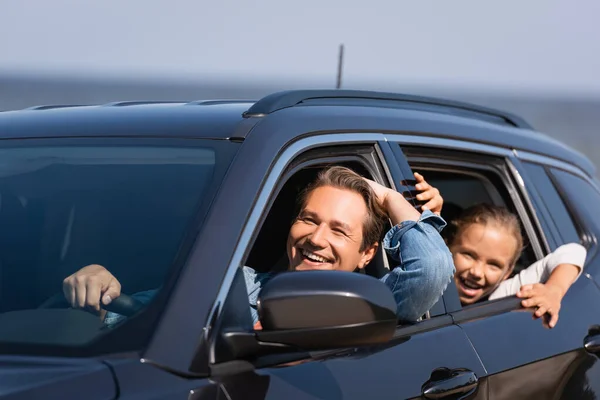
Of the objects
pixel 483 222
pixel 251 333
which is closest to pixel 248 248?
pixel 251 333

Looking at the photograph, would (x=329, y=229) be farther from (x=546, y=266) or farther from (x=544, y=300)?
(x=546, y=266)

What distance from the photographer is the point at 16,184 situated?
11.2ft

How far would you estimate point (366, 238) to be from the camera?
12.3ft

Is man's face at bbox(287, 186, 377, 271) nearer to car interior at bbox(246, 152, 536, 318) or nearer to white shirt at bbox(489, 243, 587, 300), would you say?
car interior at bbox(246, 152, 536, 318)

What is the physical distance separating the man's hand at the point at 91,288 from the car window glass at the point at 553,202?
2.16 m

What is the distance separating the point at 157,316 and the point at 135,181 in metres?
0.58

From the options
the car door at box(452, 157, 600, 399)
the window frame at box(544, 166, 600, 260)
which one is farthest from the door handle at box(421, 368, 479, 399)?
the window frame at box(544, 166, 600, 260)

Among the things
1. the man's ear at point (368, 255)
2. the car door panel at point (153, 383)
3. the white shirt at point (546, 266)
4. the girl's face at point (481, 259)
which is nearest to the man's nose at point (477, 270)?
the girl's face at point (481, 259)

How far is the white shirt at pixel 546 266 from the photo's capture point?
14.5 feet

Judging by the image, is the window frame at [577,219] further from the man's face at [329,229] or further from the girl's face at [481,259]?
the man's face at [329,229]

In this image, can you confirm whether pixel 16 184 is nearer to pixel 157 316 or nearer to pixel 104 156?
pixel 104 156

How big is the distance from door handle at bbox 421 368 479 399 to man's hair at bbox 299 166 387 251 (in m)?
0.53

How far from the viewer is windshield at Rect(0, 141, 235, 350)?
2.99m

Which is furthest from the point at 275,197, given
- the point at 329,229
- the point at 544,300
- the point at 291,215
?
the point at 544,300
